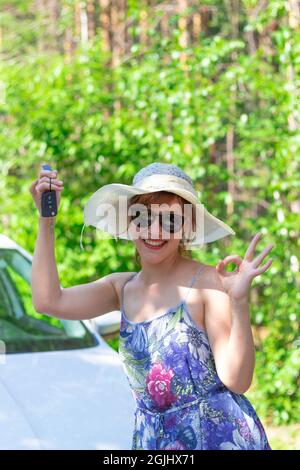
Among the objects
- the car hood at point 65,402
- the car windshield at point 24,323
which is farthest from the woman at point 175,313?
the car windshield at point 24,323

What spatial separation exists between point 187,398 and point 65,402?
988 mm

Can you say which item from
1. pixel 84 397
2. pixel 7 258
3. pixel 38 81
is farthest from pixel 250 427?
pixel 38 81

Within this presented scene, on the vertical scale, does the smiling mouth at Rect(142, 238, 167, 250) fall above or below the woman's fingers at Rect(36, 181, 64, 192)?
below

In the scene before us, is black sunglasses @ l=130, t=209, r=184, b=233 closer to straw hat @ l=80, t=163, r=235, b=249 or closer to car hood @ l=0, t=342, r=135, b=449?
straw hat @ l=80, t=163, r=235, b=249

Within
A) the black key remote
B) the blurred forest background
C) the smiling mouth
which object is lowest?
the smiling mouth

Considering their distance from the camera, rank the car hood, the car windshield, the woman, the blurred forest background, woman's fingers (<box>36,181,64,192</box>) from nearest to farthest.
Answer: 1. the woman
2. woman's fingers (<box>36,181,64,192</box>)
3. the car hood
4. the car windshield
5. the blurred forest background

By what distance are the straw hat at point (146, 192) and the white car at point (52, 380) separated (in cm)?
77

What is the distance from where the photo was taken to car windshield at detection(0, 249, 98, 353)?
151 inches

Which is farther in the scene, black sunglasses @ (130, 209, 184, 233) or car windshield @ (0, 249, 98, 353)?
car windshield @ (0, 249, 98, 353)

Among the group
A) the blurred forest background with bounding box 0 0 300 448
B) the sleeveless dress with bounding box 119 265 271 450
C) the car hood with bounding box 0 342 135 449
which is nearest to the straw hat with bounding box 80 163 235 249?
the sleeveless dress with bounding box 119 265 271 450

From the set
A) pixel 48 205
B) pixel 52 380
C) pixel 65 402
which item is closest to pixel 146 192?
pixel 48 205

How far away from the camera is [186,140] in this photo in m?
6.81

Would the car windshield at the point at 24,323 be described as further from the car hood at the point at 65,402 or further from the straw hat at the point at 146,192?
the straw hat at the point at 146,192

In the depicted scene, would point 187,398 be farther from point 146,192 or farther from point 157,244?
point 146,192
